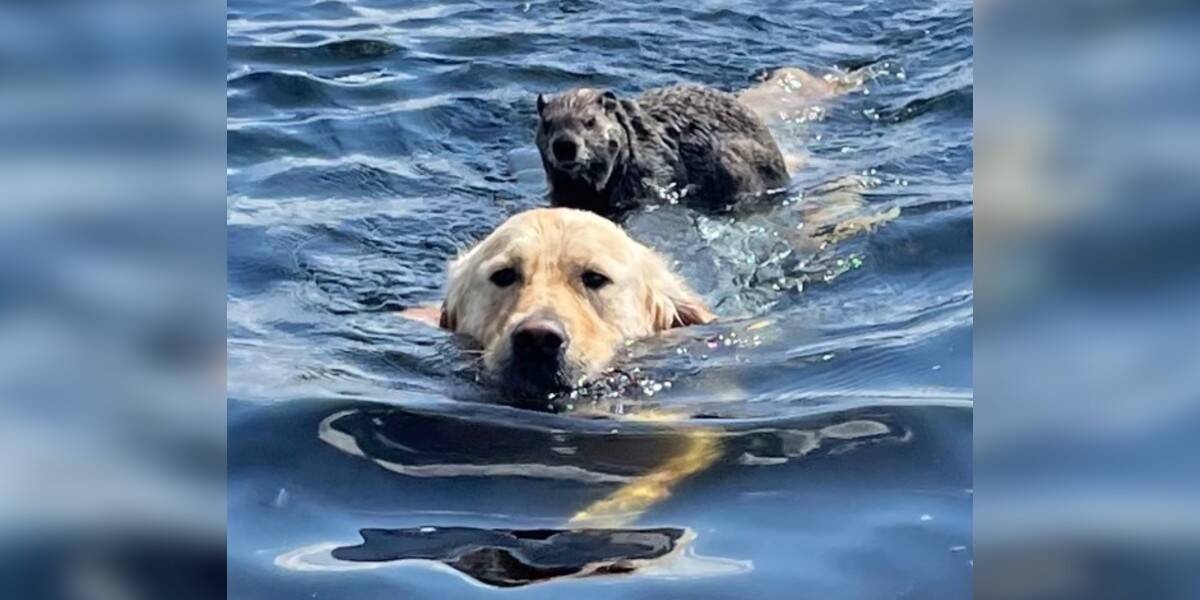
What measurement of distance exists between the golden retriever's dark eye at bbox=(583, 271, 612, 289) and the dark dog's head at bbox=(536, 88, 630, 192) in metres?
2.06

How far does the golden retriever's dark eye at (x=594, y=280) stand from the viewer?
5.61m

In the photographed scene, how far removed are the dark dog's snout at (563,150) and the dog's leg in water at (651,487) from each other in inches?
126

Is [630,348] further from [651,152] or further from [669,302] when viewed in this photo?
[651,152]

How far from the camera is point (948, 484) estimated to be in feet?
13.6

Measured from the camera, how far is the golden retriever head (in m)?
5.10

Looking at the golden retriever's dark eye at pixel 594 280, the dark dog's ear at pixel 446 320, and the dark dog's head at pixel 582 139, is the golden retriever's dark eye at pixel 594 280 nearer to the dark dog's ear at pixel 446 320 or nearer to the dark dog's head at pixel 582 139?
the dark dog's ear at pixel 446 320
